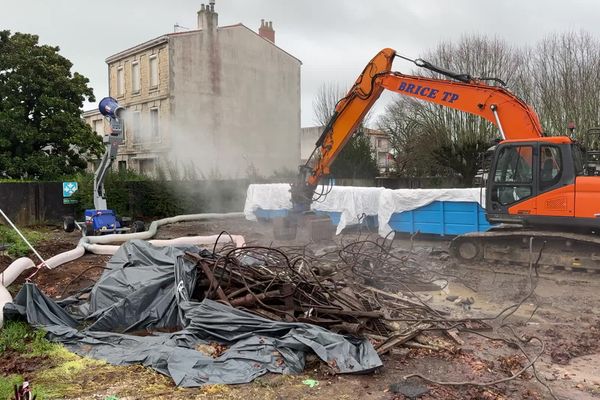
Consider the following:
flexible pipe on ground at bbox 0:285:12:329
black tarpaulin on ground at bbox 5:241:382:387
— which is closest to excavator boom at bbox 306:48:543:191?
black tarpaulin on ground at bbox 5:241:382:387

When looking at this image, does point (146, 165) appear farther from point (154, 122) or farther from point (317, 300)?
point (317, 300)

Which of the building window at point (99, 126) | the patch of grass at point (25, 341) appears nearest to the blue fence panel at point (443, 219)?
the patch of grass at point (25, 341)

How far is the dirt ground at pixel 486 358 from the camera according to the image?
167 inches

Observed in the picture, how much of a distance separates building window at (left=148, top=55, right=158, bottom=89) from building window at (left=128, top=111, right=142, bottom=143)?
2.07m

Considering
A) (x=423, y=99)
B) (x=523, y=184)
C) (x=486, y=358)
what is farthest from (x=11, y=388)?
(x=423, y=99)

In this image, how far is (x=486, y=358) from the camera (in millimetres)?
5168

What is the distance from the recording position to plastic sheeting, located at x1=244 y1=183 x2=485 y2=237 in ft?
40.8

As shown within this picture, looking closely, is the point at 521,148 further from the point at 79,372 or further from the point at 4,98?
the point at 4,98

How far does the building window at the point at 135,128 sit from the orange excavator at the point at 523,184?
68.0 ft

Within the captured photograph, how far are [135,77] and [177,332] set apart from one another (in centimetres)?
2747

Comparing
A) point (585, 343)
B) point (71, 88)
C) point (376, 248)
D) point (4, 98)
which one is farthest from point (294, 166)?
point (585, 343)

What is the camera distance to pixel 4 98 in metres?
21.0

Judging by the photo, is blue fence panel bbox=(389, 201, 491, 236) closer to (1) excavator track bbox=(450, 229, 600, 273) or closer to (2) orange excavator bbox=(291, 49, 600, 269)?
(2) orange excavator bbox=(291, 49, 600, 269)

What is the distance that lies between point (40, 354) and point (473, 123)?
2316 cm
